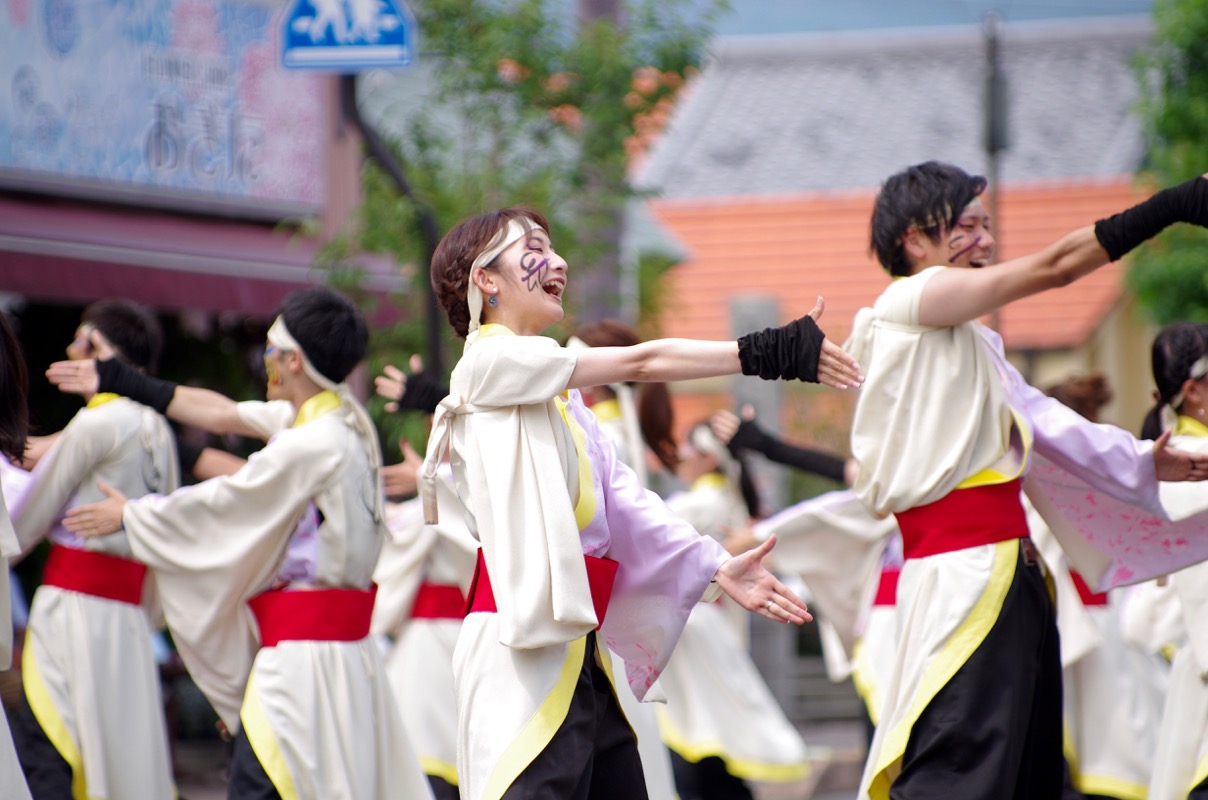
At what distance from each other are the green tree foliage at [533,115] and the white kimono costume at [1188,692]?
4.03 metres

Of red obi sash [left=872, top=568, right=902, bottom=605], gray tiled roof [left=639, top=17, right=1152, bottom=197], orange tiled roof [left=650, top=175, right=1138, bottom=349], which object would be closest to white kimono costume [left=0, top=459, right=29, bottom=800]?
red obi sash [left=872, top=568, right=902, bottom=605]

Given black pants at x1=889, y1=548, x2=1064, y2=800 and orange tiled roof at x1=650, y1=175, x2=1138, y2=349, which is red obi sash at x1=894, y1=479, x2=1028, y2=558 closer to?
black pants at x1=889, y1=548, x2=1064, y2=800

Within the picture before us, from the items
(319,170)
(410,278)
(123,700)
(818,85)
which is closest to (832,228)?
(818,85)

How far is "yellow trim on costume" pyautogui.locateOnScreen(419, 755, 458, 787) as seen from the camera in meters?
6.61

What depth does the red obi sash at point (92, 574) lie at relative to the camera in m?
5.68

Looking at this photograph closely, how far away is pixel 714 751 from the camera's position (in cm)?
770

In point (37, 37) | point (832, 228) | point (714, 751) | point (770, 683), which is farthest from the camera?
point (832, 228)

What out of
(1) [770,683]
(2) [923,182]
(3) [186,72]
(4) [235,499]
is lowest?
(1) [770,683]

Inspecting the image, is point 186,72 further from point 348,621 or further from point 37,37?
point 348,621

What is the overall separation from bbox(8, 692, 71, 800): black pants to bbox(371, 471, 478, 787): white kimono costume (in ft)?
4.89

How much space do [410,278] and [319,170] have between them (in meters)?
2.29

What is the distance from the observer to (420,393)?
18.7 ft

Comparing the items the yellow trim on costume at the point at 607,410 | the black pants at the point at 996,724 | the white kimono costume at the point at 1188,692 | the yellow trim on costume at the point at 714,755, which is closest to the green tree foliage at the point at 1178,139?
the yellow trim on costume at the point at 714,755

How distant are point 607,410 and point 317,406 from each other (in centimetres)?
148
